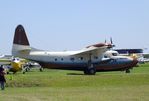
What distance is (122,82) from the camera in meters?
42.2

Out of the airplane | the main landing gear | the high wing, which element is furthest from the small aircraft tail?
the main landing gear

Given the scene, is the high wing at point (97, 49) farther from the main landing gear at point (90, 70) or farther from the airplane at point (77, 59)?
the main landing gear at point (90, 70)

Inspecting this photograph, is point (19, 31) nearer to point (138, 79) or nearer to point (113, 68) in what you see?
point (113, 68)

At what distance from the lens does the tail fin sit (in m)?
63.7

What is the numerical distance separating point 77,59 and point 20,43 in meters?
7.96

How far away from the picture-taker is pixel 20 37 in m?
64.1

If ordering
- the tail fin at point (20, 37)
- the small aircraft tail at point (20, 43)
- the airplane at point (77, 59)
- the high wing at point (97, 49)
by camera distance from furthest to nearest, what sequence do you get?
the tail fin at point (20, 37) → the small aircraft tail at point (20, 43) → the airplane at point (77, 59) → the high wing at point (97, 49)

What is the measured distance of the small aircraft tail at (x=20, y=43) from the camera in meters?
62.3

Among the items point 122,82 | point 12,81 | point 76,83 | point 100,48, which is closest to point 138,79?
point 122,82

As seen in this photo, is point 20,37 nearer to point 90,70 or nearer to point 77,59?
point 77,59

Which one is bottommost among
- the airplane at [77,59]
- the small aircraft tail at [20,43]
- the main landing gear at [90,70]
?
the main landing gear at [90,70]

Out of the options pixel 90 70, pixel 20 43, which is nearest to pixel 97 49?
pixel 90 70

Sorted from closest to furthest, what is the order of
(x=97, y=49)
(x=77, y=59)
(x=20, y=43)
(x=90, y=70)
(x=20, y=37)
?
(x=90, y=70)
(x=97, y=49)
(x=77, y=59)
(x=20, y=43)
(x=20, y=37)

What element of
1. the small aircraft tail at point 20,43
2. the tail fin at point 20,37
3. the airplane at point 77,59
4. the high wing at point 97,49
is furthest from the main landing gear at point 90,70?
the tail fin at point 20,37
